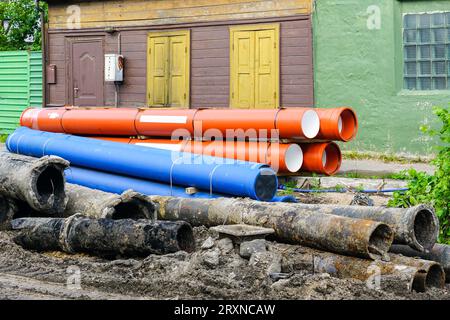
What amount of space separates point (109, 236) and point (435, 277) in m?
3.09

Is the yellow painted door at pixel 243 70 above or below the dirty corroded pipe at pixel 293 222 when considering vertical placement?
above

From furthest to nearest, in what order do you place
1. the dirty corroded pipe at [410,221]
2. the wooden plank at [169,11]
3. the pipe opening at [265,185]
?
1. the wooden plank at [169,11]
2. the pipe opening at [265,185]
3. the dirty corroded pipe at [410,221]

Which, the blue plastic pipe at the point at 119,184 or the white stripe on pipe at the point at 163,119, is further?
the white stripe on pipe at the point at 163,119

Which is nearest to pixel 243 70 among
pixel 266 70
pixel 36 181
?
pixel 266 70

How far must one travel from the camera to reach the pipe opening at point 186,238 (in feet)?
24.2

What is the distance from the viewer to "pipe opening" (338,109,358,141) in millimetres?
11617

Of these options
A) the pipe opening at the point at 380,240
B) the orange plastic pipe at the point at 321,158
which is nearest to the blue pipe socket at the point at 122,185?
the orange plastic pipe at the point at 321,158

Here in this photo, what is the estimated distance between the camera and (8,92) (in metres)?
19.9

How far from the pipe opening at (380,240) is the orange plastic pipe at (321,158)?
14.7 ft

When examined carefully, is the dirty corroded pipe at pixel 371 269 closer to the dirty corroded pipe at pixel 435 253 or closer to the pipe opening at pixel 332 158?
the dirty corroded pipe at pixel 435 253

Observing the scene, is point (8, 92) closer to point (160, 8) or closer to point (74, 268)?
point (160, 8)

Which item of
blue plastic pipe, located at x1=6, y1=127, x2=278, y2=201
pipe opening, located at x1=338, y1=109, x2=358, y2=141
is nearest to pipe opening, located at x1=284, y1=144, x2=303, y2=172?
pipe opening, located at x1=338, y1=109, x2=358, y2=141

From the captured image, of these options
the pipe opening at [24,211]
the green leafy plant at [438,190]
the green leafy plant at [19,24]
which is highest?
the green leafy plant at [19,24]

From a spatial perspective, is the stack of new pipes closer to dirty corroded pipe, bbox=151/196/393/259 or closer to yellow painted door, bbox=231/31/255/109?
dirty corroded pipe, bbox=151/196/393/259
